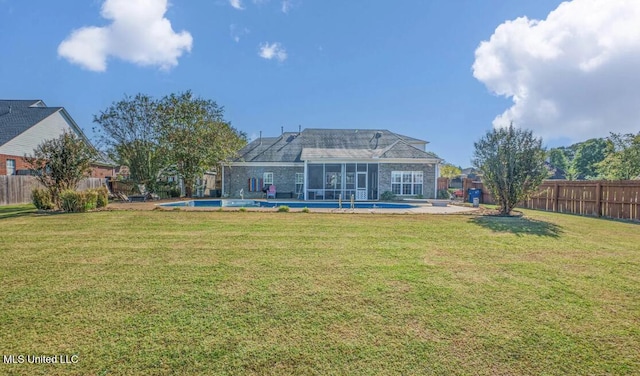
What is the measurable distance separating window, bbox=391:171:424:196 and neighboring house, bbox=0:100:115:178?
19.8m

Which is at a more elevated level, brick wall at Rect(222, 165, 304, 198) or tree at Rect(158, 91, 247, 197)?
tree at Rect(158, 91, 247, 197)

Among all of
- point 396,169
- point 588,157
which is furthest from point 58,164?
point 588,157

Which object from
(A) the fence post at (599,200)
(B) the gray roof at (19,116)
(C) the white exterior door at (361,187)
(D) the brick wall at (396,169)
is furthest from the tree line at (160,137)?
(A) the fence post at (599,200)

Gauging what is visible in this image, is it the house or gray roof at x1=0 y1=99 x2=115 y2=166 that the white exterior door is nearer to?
the house

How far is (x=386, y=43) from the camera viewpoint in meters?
17.9

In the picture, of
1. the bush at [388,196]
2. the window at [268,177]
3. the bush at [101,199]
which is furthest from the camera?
the window at [268,177]

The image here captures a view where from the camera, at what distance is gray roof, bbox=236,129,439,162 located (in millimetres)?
23000

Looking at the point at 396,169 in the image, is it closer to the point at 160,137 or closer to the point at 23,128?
the point at 160,137

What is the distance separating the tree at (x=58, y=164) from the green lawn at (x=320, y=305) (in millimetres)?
6907

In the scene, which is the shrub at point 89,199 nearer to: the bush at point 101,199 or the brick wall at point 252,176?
the bush at point 101,199

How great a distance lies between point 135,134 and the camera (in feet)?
69.1

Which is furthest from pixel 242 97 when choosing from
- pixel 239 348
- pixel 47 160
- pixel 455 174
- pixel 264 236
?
pixel 455 174

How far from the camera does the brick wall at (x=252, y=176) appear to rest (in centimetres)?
2408

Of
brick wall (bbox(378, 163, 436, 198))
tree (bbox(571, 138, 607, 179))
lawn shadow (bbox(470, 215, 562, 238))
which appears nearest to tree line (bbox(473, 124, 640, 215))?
lawn shadow (bbox(470, 215, 562, 238))
